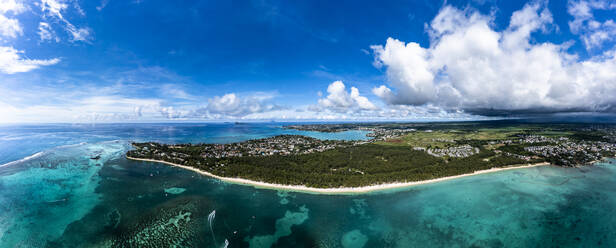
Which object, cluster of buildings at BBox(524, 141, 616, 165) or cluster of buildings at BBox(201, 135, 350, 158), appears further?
cluster of buildings at BBox(201, 135, 350, 158)

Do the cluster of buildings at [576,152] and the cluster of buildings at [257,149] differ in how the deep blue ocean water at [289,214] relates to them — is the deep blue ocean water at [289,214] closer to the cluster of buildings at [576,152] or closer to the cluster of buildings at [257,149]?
the cluster of buildings at [576,152]

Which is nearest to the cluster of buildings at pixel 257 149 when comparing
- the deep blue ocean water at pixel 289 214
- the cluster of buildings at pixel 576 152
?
the deep blue ocean water at pixel 289 214

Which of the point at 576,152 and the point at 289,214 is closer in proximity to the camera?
the point at 289,214

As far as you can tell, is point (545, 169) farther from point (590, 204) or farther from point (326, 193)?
point (326, 193)

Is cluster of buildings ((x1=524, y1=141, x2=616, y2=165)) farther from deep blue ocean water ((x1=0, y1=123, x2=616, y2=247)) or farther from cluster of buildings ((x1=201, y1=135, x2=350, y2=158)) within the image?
cluster of buildings ((x1=201, y1=135, x2=350, y2=158))

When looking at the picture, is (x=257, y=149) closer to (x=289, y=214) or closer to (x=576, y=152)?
(x=289, y=214)

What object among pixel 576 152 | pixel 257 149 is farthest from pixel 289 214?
pixel 576 152

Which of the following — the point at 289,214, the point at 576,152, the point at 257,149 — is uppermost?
the point at 257,149

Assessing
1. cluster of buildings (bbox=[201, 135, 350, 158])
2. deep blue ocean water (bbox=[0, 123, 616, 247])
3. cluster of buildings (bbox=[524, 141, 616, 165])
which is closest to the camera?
deep blue ocean water (bbox=[0, 123, 616, 247])

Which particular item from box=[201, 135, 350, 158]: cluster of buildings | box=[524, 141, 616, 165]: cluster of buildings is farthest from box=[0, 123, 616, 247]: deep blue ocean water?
box=[201, 135, 350, 158]: cluster of buildings
